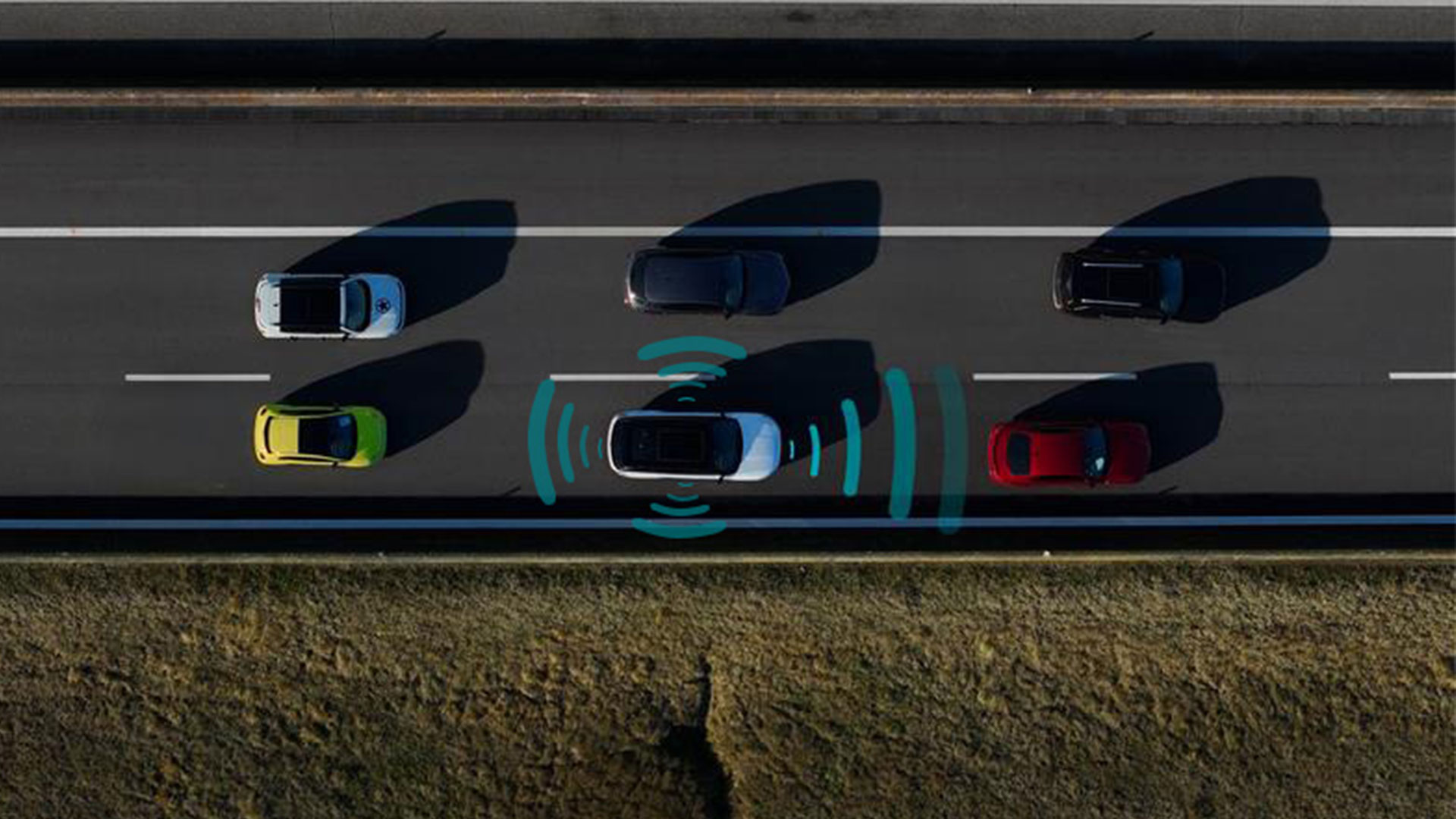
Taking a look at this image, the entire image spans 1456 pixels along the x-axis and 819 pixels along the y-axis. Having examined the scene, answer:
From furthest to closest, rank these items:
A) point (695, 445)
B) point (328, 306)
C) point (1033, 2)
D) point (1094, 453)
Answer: point (1033, 2) < point (1094, 453) < point (695, 445) < point (328, 306)

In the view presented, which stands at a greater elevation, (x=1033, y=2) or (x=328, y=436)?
(x=1033, y=2)

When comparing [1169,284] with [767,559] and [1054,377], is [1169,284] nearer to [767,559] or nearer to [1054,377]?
[1054,377]

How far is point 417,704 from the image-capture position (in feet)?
72.6

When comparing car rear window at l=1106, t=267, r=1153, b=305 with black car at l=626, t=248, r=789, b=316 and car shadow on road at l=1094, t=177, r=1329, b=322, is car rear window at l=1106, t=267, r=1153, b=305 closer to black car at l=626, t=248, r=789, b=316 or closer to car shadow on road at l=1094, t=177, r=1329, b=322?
car shadow on road at l=1094, t=177, r=1329, b=322

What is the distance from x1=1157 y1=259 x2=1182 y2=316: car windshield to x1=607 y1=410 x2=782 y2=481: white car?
29.9 ft

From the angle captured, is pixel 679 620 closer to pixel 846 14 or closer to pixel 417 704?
pixel 417 704

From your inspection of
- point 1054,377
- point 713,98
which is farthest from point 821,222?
point 1054,377

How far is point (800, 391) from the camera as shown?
2166cm

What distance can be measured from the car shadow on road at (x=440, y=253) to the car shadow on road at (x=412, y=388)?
1143 millimetres

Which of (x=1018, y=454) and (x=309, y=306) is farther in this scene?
(x=1018, y=454)

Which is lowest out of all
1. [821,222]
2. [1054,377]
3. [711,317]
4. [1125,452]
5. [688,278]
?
[1125,452]

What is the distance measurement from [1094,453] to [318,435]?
17359mm

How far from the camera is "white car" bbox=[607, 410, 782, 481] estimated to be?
814 inches

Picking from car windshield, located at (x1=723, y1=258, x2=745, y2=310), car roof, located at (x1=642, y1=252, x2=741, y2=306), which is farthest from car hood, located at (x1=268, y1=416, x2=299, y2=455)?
car windshield, located at (x1=723, y1=258, x2=745, y2=310)
